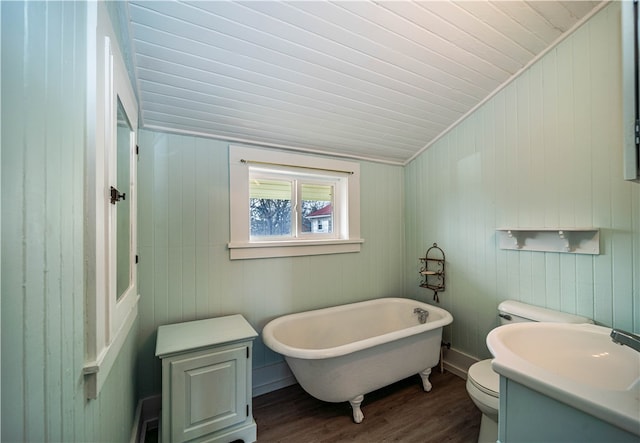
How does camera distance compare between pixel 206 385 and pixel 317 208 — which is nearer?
pixel 206 385

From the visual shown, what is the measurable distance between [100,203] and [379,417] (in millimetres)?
2068

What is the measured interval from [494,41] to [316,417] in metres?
2.77

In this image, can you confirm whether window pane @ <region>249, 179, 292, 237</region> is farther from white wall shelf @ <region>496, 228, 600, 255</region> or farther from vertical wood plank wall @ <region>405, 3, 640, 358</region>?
white wall shelf @ <region>496, 228, 600, 255</region>

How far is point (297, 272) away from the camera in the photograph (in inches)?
92.6

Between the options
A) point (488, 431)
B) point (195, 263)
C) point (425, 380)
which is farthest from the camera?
point (425, 380)

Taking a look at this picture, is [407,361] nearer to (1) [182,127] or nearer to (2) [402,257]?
(2) [402,257]

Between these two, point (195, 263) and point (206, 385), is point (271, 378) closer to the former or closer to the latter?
point (206, 385)

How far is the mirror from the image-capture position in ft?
3.96

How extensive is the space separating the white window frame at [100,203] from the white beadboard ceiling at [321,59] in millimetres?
445

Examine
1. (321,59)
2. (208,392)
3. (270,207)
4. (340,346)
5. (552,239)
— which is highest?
(321,59)

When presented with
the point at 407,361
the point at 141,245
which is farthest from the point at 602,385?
the point at 141,245

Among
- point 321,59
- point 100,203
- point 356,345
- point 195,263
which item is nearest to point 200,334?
point 195,263

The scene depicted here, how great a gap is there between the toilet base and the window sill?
1.55m

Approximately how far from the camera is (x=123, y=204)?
1350 mm
